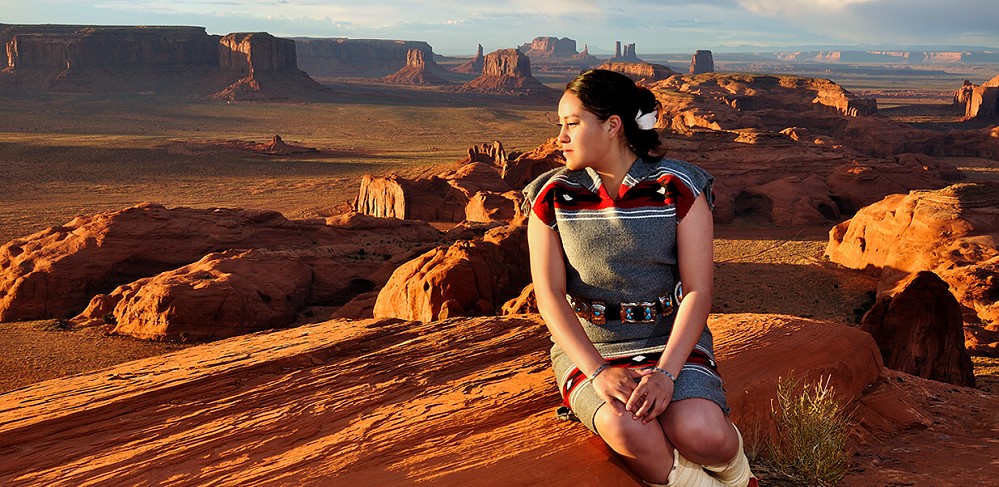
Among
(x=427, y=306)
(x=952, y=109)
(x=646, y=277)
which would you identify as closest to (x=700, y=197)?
(x=646, y=277)

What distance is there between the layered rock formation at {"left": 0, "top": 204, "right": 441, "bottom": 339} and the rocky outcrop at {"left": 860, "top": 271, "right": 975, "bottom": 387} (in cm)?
1162

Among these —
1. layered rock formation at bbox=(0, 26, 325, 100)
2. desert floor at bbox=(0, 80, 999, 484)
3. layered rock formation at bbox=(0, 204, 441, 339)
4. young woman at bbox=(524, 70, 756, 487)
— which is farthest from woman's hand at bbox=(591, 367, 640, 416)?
layered rock formation at bbox=(0, 26, 325, 100)

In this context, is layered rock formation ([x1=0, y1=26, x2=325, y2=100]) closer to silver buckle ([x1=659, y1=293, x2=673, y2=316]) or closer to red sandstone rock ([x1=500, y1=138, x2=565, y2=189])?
red sandstone rock ([x1=500, y1=138, x2=565, y2=189])

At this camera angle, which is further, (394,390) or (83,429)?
(394,390)

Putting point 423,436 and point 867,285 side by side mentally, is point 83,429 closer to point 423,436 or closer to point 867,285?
point 423,436

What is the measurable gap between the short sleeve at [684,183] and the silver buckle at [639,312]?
47 centimetres

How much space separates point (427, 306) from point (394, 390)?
27.8ft

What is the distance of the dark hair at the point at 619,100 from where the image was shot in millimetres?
4047

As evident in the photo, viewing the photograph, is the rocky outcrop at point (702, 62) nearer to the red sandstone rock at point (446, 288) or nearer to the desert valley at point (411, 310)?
the desert valley at point (411, 310)

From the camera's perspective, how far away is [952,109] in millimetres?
86812

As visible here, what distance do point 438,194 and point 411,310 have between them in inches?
788

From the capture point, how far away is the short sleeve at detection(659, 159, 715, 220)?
4016 mm

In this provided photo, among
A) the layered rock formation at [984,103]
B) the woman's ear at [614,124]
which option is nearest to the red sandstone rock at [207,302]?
the woman's ear at [614,124]

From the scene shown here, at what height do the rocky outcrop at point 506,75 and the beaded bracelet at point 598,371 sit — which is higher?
the rocky outcrop at point 506,75
